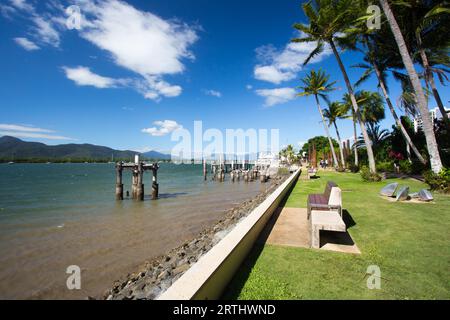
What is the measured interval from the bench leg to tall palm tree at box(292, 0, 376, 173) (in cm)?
1255

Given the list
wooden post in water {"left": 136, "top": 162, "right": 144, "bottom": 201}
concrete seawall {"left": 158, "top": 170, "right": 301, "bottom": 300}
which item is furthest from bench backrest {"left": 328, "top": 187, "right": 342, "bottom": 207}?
wooden post in water {"left": 136, "top": 162, "right": 144, "bottom": 201}

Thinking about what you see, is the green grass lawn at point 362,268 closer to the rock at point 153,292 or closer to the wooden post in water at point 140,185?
the rock at point 153,292

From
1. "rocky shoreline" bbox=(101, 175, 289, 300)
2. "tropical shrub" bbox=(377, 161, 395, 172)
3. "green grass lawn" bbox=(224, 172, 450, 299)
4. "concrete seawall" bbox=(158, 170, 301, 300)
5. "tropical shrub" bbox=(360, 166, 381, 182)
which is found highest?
"tropical shrub" bbox=(377, 161, 395, 172)

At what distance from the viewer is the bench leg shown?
4.24 m

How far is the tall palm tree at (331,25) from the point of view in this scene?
14664 mm

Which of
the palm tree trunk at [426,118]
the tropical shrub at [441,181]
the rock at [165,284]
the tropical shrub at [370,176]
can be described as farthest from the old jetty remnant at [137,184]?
the palm tree trunk at [426,118]

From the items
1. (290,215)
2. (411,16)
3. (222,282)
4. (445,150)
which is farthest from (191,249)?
(411,16)

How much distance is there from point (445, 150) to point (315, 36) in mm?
11501

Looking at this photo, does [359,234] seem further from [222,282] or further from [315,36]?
[315,36]

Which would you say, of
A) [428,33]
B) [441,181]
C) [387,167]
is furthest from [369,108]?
[441,181]

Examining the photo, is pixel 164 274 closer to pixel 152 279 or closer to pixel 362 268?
pixel 152 279

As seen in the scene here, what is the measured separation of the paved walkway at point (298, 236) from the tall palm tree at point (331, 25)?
11.3 meters

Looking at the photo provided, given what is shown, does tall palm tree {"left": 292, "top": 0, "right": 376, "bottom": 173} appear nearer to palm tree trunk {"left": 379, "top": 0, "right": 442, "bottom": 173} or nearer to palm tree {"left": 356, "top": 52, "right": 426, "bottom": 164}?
palm tree {"left": 356, "top": 52, "right": 426, "bottom": 164}
